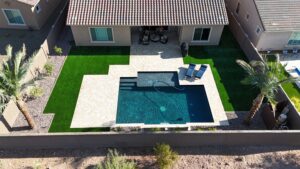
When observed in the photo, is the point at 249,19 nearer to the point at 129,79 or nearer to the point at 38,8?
the point at 129,79

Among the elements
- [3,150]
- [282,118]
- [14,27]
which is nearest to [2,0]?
[14,27]

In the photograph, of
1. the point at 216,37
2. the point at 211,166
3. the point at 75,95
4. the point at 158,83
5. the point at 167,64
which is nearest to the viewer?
the point at 211,166

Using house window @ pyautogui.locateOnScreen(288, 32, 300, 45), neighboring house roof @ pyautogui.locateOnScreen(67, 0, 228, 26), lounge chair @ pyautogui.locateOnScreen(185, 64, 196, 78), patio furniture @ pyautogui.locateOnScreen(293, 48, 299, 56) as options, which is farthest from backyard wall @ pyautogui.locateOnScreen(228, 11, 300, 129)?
lounge chair @ pyautogui.locateOnScreen(185, 64, 196, 78)

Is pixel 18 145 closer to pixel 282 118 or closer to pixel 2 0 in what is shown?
pixel 2 0

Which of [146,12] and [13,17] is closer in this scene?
[146,12]

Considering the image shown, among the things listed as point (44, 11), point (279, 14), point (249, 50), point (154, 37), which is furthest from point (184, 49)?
point (44, 11)

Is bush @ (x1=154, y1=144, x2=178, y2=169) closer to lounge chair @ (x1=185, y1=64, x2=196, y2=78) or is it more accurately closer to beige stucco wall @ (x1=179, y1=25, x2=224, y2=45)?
lounge chair @ (x1=185, y1=64, x2=196, y2=78)
